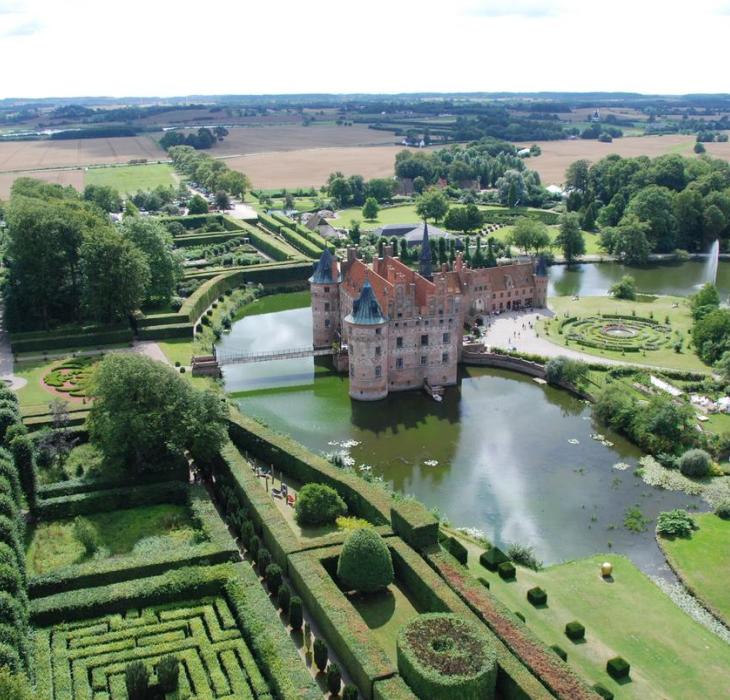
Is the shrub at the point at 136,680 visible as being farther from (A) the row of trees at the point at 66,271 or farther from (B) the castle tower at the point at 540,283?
(B) the castle tower at the point at 540,283

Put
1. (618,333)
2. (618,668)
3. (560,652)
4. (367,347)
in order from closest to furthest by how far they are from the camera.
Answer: (618,668) → (560,652) → (367,347) → (618,333)

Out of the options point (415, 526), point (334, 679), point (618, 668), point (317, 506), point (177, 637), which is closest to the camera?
point (334, 679)

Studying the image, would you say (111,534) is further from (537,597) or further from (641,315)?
(641,315)

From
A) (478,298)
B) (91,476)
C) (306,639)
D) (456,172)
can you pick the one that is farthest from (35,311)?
(456,172)

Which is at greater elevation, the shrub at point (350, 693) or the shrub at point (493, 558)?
the shrub at point (350, 693)

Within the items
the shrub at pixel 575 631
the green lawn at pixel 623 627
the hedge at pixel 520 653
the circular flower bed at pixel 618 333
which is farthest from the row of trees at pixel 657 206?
the hedge at pixel 520 653

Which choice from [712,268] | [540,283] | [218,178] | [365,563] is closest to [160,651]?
[365,563]

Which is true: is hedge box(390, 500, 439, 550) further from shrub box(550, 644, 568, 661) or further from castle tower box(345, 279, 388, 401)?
castle tower box(345, 279, 388, 401)

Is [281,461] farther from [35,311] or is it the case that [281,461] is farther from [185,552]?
[35,311]
